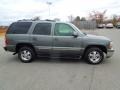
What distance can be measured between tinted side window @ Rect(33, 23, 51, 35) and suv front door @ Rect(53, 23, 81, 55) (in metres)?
0.31

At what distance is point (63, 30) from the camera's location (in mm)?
7438

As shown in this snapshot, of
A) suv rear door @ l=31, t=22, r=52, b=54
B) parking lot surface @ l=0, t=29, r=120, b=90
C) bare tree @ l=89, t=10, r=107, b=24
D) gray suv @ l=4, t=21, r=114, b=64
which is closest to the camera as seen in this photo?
parking lot surface @ l=0, t=29, r=120, b=90

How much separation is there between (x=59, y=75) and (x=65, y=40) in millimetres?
1892

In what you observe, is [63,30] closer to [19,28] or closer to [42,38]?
[42,38]

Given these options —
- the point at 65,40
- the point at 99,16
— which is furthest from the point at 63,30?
the point at 99,16

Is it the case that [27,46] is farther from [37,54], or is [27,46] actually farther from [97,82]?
[97,82]

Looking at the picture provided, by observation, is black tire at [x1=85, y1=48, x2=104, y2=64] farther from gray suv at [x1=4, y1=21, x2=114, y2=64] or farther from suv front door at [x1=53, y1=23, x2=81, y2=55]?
suv front door at [x1=53, y1=23, x2=81, y2=55]

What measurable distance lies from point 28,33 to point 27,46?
1.92ft

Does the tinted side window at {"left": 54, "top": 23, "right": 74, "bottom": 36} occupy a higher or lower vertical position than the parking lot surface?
higher

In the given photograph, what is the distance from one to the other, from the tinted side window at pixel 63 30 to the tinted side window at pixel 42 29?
1.10ft

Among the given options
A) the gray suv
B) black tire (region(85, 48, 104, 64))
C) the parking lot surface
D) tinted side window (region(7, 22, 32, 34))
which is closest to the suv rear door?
the gray suv

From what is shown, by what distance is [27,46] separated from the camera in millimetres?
7785

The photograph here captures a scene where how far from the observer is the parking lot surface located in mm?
4887

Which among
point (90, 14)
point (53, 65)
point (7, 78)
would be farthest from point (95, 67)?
point (90, 14)
